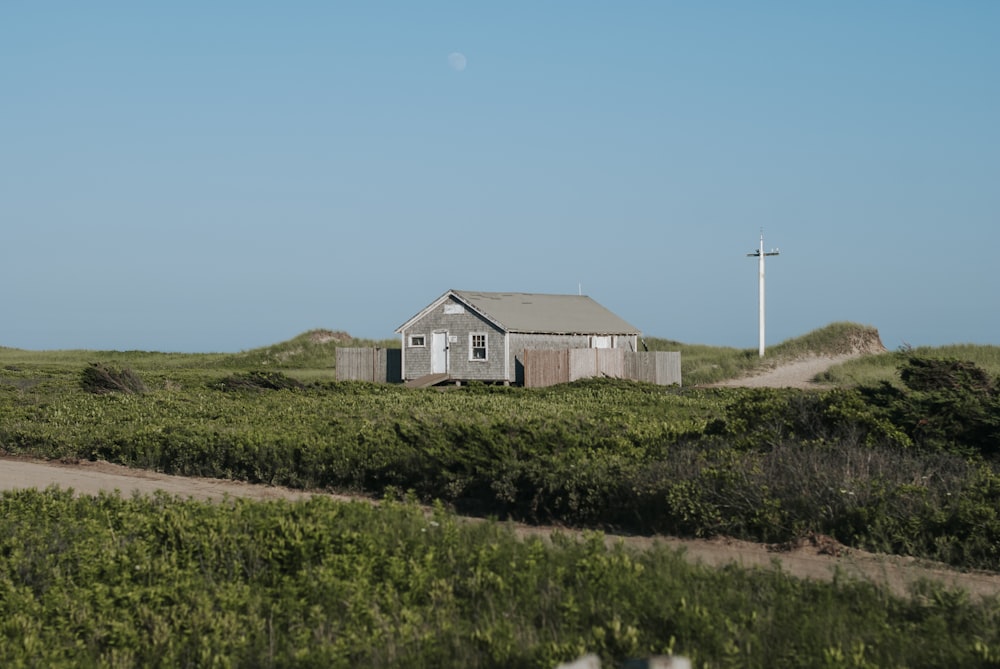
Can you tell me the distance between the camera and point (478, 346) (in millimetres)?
45688

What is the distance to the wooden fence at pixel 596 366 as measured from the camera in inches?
1705

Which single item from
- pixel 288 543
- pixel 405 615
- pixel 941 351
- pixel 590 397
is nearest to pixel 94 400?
pixel 590 397

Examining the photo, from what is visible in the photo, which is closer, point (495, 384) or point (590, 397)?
point (590, 397)

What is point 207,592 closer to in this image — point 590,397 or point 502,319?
point 590,397

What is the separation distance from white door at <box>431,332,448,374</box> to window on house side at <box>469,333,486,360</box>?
148cm

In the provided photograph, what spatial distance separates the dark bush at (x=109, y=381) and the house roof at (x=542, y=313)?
1654cm

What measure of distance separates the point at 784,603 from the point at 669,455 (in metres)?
6.58

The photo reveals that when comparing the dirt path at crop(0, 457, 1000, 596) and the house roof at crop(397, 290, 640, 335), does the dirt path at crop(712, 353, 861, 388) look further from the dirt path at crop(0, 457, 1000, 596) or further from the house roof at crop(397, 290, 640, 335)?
the dirt path at crop(0, 457, 1000, 596)

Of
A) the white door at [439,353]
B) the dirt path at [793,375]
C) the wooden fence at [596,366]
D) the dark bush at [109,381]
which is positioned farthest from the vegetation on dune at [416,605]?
the dirt path at [793,375]

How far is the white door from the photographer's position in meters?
46.9

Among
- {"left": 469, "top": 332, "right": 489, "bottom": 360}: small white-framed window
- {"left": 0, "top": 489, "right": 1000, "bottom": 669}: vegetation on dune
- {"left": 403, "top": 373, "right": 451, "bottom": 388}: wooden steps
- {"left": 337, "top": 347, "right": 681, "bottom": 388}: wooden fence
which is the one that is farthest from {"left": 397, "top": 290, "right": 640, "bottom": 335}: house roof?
{"left": 0, "top": 489, "right": 1000, "bottom": 669}: vegetation on dune

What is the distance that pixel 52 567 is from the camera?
28.9ft

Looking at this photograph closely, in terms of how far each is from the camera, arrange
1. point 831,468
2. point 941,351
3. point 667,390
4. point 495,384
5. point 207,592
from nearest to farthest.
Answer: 1. point 207,592
2. point 831,468
3. point 667,390
4. point 495,384
5. point 941,351

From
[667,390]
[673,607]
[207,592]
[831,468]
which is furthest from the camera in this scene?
[667,390]
